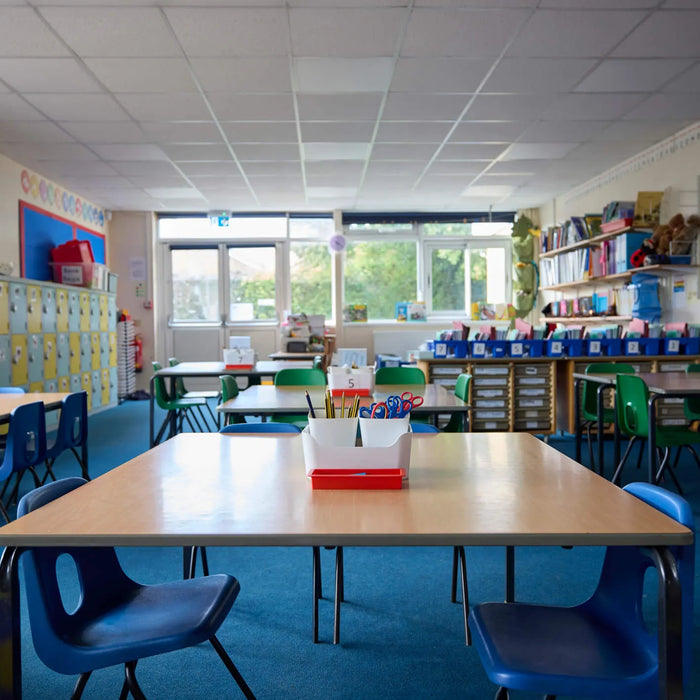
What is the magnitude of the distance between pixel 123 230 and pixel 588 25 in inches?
311

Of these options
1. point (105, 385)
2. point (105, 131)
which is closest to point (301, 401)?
point (105, 131)

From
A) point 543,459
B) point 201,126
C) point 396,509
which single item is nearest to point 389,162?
point 201,126

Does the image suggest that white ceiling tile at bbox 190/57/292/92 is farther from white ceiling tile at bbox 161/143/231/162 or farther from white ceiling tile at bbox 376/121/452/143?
white ceiling tile at bbox 161/143/231/162

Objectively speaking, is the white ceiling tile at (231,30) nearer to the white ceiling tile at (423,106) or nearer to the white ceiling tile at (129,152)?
the white ceiling tile at (423,106)

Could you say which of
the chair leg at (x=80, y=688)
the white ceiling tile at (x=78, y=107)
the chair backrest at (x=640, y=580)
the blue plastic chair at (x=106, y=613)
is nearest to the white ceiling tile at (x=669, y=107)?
the white ceiling tile at (x=78, y=107)

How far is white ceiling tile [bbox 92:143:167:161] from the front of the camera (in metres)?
6.51

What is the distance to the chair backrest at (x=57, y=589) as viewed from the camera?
1337 mm

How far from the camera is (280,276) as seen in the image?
10414 mm

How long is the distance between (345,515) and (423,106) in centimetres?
483

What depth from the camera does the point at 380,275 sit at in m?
10.5

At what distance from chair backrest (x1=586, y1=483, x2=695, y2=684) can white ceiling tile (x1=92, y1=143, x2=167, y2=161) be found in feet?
20.1

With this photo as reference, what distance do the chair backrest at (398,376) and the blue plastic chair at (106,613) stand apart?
9.25 feet

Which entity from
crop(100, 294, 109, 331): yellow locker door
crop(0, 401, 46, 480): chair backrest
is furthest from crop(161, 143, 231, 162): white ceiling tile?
crop(0, 401, 46, 480): chair backrest

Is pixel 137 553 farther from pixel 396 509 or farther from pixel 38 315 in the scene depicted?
pixel 38 315
